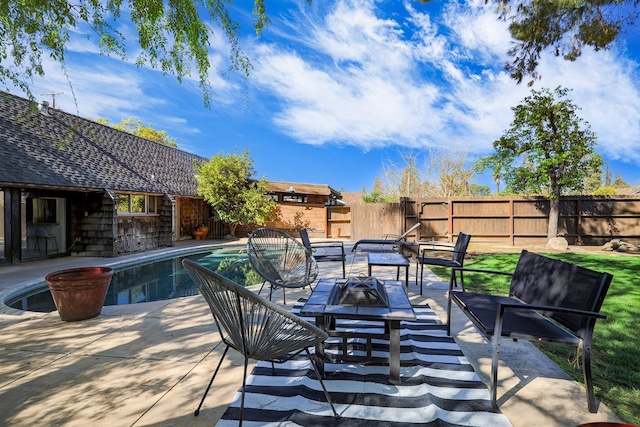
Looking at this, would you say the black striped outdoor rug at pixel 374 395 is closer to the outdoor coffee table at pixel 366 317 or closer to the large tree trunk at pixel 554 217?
the outdoor coffee table at pixel 366 317

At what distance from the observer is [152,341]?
2824mm

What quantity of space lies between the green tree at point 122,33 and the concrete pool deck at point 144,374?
8.83ft

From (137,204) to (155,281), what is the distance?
543cm

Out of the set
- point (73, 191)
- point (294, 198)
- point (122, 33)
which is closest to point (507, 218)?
point (294, 198)

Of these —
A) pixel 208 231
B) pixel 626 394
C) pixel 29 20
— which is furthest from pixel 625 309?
pixel 208 231

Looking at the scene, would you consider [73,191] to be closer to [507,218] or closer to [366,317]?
[366,317]

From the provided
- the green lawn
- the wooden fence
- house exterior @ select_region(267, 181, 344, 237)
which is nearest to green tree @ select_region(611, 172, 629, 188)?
the wooden fence

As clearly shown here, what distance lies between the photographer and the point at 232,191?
41.6ft

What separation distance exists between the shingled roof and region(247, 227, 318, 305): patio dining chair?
11.9ft

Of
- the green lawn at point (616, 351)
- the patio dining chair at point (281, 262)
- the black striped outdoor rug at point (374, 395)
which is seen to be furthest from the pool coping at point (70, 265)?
the green lawn at point (616, 351)

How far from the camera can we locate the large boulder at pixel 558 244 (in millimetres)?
9672

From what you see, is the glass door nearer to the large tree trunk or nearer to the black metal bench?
the black metal bench

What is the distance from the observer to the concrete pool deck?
5.87 feet

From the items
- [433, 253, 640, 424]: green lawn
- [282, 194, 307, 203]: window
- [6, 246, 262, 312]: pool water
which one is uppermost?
[282, 194, 307, 203]: window
